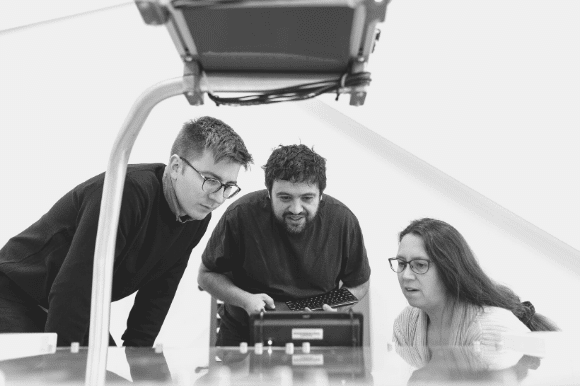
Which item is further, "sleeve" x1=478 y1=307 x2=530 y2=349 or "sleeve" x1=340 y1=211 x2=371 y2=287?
"sleeve" x1=340 y1=211 x2=371 y2=287

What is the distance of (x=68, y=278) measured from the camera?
1.27 meters

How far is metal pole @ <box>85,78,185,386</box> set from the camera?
0.60m

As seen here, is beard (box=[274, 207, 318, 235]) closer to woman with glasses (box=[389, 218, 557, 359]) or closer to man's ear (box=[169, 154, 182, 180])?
woman with glasses (box=[389, 218, 557, 359])

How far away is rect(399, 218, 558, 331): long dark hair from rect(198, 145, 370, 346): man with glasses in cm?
40

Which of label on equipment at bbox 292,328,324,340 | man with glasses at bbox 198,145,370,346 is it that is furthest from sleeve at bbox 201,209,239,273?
label on equipment at bbox 292,328,324,340

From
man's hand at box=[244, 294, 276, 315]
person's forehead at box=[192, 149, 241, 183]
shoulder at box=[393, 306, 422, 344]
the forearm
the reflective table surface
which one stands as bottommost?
the reflective table surface

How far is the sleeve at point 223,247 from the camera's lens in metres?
2.03

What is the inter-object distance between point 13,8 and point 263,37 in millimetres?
2736

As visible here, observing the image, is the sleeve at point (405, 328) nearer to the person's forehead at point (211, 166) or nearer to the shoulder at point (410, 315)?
the shoulder at point (410, 315)

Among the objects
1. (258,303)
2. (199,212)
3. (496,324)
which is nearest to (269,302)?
(258,303)

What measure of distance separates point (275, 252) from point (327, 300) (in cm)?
25

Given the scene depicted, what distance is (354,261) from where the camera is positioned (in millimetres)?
2115

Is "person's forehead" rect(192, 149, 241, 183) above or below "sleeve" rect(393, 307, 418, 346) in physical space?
above

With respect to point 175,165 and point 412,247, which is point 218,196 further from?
point 412,247
